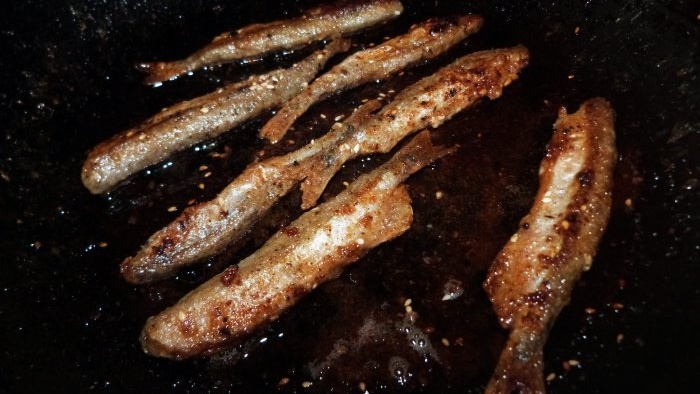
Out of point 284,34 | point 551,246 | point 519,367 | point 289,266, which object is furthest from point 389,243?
point 284,34

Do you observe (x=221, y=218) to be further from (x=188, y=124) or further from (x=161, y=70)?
(x=161, y=70)

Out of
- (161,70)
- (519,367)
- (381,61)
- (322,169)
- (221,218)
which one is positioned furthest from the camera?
(161,70)

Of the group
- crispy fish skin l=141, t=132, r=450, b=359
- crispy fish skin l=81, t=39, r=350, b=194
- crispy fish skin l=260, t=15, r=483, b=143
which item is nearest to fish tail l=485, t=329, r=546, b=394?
crispy fish skin l=141, t=132, r=450, b=359

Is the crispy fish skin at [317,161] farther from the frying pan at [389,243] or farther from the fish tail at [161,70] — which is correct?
the fish tail at [161,70]

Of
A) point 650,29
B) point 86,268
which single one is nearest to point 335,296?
point 86,268

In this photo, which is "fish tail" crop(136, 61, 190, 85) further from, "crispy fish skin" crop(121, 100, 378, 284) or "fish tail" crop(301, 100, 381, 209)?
"fish tail" crop(301, 100, 381, 209)
